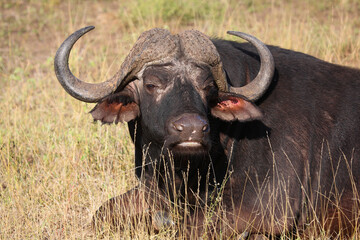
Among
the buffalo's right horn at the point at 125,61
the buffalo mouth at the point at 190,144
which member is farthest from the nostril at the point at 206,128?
the buffalo's right horn at the point at 125,61

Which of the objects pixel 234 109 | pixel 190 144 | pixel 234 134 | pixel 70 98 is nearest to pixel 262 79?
pixel 234 109

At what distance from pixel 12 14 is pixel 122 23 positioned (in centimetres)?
249

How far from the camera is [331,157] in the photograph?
5.00m

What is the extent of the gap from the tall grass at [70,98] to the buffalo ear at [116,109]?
92cm

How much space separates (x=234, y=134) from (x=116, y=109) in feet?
3.39

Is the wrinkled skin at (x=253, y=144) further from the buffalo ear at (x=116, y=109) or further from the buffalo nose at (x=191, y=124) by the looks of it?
the buffalo nose at (x=191, y=124)

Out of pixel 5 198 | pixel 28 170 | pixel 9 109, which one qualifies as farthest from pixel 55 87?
pixel 5 198

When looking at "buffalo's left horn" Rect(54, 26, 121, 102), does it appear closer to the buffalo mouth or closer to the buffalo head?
the buffalo head

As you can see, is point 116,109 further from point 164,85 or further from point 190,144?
point 190,144

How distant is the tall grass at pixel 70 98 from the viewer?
204 inches

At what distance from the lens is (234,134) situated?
191 inches

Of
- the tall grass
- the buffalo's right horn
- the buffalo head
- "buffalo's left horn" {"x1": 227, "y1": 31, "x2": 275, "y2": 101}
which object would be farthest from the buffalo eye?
the tall grass

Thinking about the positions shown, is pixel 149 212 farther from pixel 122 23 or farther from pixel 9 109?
pixel 122 23

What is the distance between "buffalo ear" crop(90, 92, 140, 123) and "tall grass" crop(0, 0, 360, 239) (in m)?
0.92
